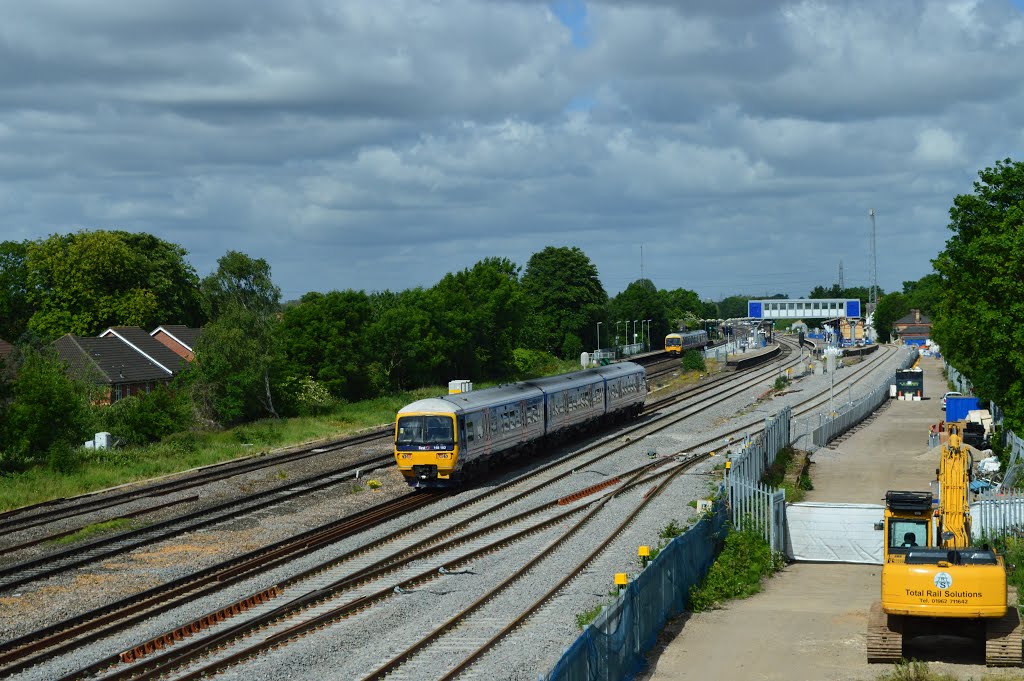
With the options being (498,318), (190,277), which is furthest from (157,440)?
(190,277)

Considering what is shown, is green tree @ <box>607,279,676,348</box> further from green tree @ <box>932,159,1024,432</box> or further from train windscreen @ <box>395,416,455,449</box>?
train windscreen @ <box>395,416,455,449</box>

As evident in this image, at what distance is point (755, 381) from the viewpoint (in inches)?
3189

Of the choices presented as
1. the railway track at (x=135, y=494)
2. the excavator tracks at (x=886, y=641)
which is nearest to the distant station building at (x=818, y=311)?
the railway track at (x=135, y=494)

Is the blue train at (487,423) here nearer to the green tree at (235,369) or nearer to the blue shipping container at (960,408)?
the green tree at (235,369)

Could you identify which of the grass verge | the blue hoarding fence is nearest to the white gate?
the blue hoarding fence

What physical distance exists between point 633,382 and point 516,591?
33677 millimetres

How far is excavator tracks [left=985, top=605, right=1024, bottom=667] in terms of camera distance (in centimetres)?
1559

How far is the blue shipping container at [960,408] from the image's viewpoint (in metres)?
56.1

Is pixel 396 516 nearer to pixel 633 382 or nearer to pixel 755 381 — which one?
pixel 633 382

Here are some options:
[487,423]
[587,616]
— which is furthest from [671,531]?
[487,423]

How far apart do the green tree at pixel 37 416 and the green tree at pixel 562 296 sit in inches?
3050

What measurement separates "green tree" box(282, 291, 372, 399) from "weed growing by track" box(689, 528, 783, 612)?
141 feet

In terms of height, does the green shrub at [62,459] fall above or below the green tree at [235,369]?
below

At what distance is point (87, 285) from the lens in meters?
88.8
